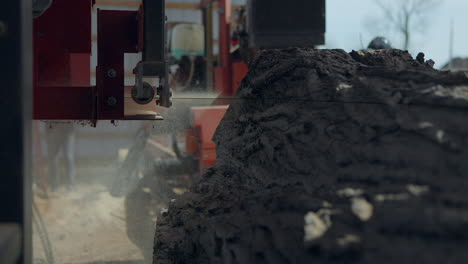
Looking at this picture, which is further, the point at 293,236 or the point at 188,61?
the point at 188,61

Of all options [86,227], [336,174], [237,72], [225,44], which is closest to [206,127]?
[237,72]

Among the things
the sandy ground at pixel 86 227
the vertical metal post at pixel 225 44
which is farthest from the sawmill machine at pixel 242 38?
the sandy ground at pixel 86 227

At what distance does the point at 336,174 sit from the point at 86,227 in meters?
4.84

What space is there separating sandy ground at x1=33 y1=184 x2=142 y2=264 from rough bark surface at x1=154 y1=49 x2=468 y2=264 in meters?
2.50

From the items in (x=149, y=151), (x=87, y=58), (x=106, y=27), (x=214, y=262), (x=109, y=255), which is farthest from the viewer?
(x=149, y=151)

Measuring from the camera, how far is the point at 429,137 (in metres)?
1.11

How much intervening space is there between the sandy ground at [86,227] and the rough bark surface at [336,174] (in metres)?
2.50

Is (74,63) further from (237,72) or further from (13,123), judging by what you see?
(237,72)

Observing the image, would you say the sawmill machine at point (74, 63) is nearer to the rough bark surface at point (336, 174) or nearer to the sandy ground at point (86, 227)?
the rough bark surface at point (336, 174)

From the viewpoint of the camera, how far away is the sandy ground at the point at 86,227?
4280 mm

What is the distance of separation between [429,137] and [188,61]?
566cm

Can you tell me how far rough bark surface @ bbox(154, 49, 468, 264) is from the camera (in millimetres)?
985

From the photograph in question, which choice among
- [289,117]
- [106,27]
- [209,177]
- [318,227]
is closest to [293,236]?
[318,227]

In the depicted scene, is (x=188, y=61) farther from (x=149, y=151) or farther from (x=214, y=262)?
(x=214, y=262)
